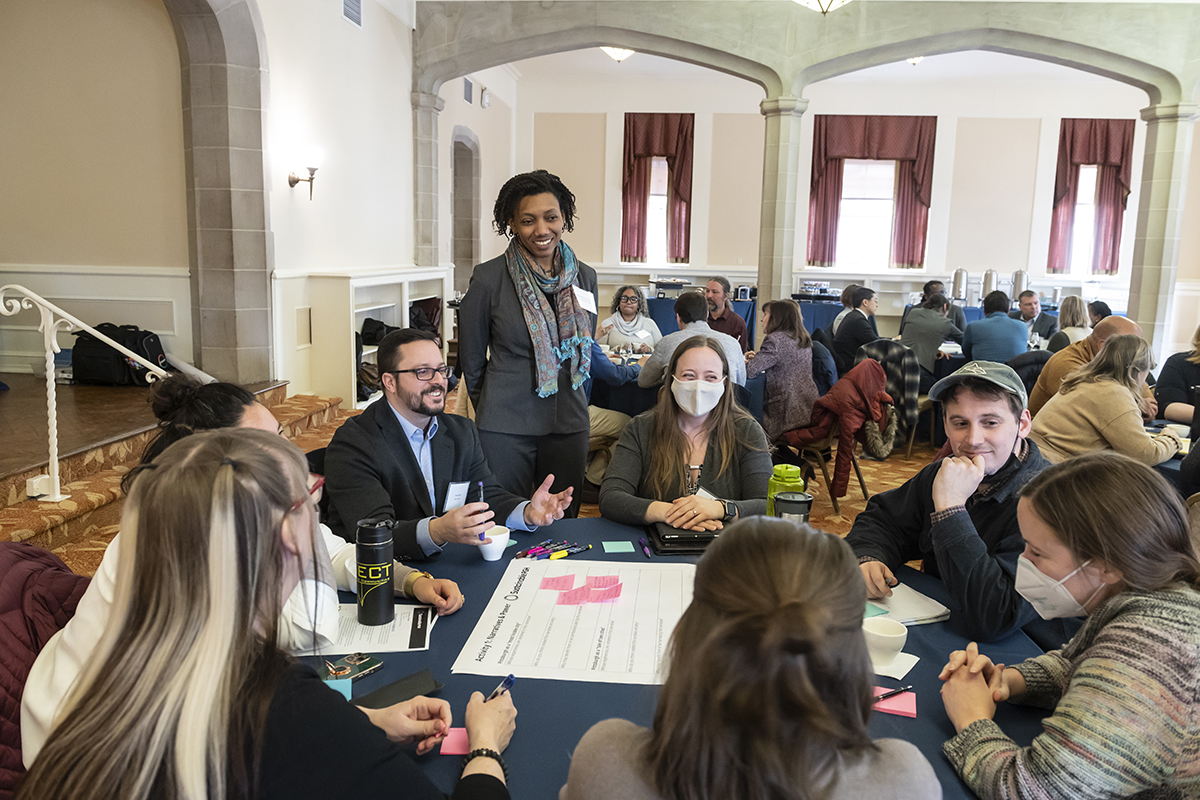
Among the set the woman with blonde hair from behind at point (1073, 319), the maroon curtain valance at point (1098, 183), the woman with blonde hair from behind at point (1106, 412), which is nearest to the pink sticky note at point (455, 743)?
the woman with blonde hair from behind at point (1106, 412)

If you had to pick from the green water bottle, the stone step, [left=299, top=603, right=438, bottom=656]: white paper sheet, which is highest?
the green water bottle

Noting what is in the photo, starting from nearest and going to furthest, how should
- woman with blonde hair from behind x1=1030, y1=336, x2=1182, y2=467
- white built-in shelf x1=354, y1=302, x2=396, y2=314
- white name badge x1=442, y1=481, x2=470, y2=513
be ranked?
white name badge x1=442, y1=481, x2=470, y2=513 < woman with blonde hair from behind x1=1030, y1=336, x2=1182, y2=467 < white built-in shelf x1=354, y1=302, x2=396, y2=314

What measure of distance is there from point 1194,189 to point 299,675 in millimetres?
14045

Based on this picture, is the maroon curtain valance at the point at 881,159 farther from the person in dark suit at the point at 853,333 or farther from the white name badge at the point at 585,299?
the white name badge at the point at 585,299

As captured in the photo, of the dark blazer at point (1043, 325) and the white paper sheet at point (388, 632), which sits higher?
the dark blazer at point (1043, 325)

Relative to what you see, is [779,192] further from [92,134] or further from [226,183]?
[92,134]

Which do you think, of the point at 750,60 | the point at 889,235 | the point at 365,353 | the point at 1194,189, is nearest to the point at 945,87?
the point at 889,235

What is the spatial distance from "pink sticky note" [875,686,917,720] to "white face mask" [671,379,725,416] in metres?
1.31

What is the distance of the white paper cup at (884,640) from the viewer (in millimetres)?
1428

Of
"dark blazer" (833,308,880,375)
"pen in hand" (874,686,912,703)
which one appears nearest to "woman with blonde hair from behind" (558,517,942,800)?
"pen in hand" (874,686,912,703)

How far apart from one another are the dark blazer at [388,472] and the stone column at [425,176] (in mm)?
6849

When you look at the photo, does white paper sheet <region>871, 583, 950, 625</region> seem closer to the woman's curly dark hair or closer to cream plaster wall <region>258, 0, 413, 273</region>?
the woman's curly dark hair

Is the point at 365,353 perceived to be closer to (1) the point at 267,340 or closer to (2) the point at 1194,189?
(1) the point at 267,340

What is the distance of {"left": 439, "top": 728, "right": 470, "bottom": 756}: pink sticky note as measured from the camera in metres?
1.21
